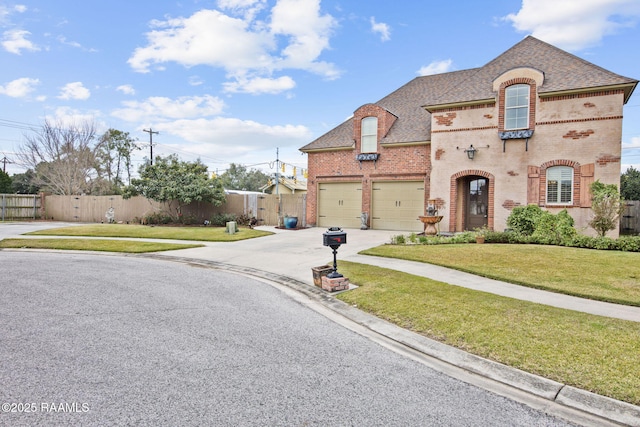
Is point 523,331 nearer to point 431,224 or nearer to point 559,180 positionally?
point 431,224

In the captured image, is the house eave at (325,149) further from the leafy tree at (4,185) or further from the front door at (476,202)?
the leafy tree at (4,185)

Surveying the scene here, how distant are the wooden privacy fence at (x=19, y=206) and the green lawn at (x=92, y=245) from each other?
16.4 m

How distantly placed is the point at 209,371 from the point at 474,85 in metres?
16.5

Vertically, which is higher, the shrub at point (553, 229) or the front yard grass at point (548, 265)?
the shrub at point (553, 229)

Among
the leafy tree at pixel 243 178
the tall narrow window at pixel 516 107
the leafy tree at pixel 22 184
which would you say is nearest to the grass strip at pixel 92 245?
the tall narrow window at pixel 516 107

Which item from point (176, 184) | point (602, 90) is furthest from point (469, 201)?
point (176, 184)

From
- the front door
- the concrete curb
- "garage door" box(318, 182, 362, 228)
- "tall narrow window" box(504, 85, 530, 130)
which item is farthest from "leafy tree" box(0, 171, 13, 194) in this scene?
"tall narrow window" box(504, 85, 530, 130)

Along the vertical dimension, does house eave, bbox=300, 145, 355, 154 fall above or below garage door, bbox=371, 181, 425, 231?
above

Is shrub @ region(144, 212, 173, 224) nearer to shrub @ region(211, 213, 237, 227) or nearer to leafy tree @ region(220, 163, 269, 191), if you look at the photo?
shrub @ region(211, 213, 237, 227)

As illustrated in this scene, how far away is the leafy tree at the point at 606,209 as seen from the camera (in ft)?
40.7

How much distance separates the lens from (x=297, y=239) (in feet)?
47.8

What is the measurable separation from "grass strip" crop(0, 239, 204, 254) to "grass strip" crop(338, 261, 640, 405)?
8570 millimetres

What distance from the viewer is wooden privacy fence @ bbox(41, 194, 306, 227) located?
816 inches

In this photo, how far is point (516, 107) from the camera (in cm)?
1487
